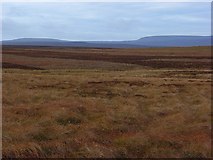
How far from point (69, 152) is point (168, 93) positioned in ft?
57.8

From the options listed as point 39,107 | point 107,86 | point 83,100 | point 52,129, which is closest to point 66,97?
point 83,100

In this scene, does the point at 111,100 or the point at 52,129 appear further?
the point at 111,100

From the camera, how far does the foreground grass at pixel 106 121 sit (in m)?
17.8

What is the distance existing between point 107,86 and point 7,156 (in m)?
21.4

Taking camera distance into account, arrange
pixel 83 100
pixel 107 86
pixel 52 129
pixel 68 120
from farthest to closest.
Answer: pixel 107 86 < pixel 83 100 < pixel 68 120 < pixel 52 129

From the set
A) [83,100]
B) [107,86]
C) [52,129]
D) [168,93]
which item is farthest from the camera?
[107,86]

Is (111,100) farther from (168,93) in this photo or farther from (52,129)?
(52,129)

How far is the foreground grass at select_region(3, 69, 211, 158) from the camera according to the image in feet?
58.4

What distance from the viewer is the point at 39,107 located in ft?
85.7

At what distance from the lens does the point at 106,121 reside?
74.7 feet

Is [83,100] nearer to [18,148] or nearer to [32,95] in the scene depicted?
[32,95]

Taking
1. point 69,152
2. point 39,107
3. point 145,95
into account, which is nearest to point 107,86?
point 145,95

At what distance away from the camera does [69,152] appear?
17531 mm

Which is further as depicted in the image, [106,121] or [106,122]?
[106,121]
